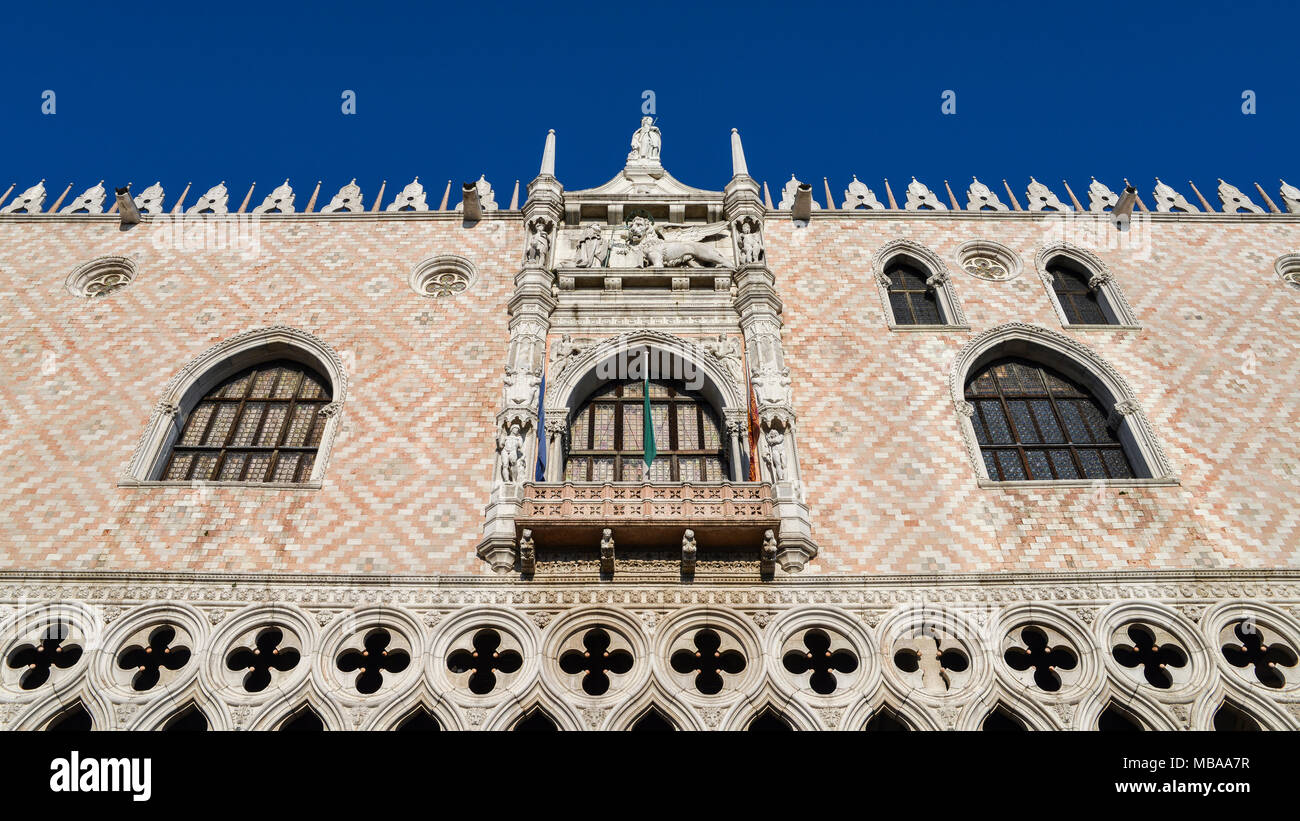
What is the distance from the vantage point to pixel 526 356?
13.9 meters

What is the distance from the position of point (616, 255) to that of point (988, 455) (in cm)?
724

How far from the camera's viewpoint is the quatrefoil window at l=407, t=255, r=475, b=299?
1564cm

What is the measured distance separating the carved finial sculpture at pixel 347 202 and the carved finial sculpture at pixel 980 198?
12.1 m

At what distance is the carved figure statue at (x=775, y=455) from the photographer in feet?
40.6

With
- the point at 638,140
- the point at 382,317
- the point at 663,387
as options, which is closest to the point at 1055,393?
the point at 663,387

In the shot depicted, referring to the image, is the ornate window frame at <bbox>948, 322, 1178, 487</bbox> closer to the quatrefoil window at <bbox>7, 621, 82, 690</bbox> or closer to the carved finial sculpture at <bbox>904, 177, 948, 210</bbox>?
the carved finial sculpture at <bbox>904, 177, 948, 210</bbox>

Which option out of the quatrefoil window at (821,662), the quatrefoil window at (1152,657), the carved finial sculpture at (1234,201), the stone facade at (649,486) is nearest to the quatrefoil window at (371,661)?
the stone facade at (649,486)

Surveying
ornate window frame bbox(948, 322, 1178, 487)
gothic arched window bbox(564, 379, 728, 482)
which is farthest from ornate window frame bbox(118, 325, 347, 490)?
ornate window frame bbox(948, 322, 1178, 487)

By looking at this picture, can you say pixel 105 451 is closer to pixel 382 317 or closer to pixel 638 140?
pixel 382 317

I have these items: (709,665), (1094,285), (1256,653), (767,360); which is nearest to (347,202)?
(767,360)

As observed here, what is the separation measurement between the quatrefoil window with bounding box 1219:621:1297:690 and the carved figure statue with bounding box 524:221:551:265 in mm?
11651

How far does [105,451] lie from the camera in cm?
1304

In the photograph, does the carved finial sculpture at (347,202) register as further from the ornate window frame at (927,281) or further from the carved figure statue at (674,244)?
the ornate window frame at (927,281)

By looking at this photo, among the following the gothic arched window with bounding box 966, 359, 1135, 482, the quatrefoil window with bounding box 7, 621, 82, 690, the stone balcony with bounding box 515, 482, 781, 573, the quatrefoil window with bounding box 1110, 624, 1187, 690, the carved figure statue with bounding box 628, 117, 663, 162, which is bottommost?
the quatrefoil window with bounding box 1110, 624, 1187, 690
